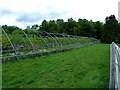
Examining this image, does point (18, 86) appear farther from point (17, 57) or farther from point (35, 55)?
point (35, 55)

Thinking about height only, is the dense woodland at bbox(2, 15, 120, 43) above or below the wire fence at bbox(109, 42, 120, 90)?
above

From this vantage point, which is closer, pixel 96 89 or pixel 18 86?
pixel 96 89

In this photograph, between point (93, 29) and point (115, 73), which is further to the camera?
point (93, 29)

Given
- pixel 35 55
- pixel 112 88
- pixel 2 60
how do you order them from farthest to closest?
1. pixel 35 55
2. pixel 2 60
3. pixel 112 88

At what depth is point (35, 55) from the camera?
8.80 m

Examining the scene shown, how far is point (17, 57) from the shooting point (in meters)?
7.55

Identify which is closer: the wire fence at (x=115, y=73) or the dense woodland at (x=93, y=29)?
the wire fence at (x=115, y=73)

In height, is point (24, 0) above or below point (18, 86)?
above

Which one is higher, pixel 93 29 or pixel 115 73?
pixel 93 29

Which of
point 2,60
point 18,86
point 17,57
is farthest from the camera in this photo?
point 17,57

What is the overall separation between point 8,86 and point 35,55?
5464 millimetres

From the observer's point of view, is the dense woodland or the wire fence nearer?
the wire fence

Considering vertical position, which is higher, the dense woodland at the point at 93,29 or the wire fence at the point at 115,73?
the dense woodland at the point at 93,29

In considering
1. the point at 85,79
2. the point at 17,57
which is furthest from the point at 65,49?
the point at 85,79
